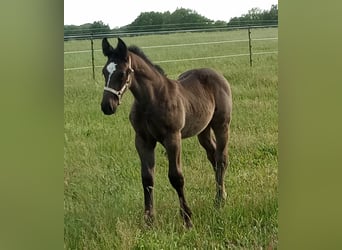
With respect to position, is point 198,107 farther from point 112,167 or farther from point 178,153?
point 112,167

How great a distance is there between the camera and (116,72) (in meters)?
2.47

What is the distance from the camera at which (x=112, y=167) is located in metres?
2.61

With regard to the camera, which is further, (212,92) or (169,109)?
(212,92)

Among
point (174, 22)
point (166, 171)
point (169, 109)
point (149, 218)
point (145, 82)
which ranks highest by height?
point (174, 22)

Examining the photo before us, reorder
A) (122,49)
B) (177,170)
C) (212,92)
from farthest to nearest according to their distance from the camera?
(212,92) → (177,170) → (122,49)

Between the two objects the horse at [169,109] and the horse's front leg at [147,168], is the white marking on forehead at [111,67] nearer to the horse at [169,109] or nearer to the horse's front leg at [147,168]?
the horse at [169,109]

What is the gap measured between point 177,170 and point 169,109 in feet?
0.96

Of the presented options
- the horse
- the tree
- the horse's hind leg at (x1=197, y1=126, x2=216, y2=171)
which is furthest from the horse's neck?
the tree

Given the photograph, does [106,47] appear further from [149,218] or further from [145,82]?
[149,218]

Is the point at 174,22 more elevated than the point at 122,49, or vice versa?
the point at 174,22

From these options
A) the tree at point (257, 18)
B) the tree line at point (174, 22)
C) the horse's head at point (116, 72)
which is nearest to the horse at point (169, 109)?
the horse's head at point (116, 72)

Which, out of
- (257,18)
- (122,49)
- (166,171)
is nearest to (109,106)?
(122,49)

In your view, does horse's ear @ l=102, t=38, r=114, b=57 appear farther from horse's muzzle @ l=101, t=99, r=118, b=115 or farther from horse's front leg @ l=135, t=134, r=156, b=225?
horse's front leg @ l=135, t=134, r=156, b=225
